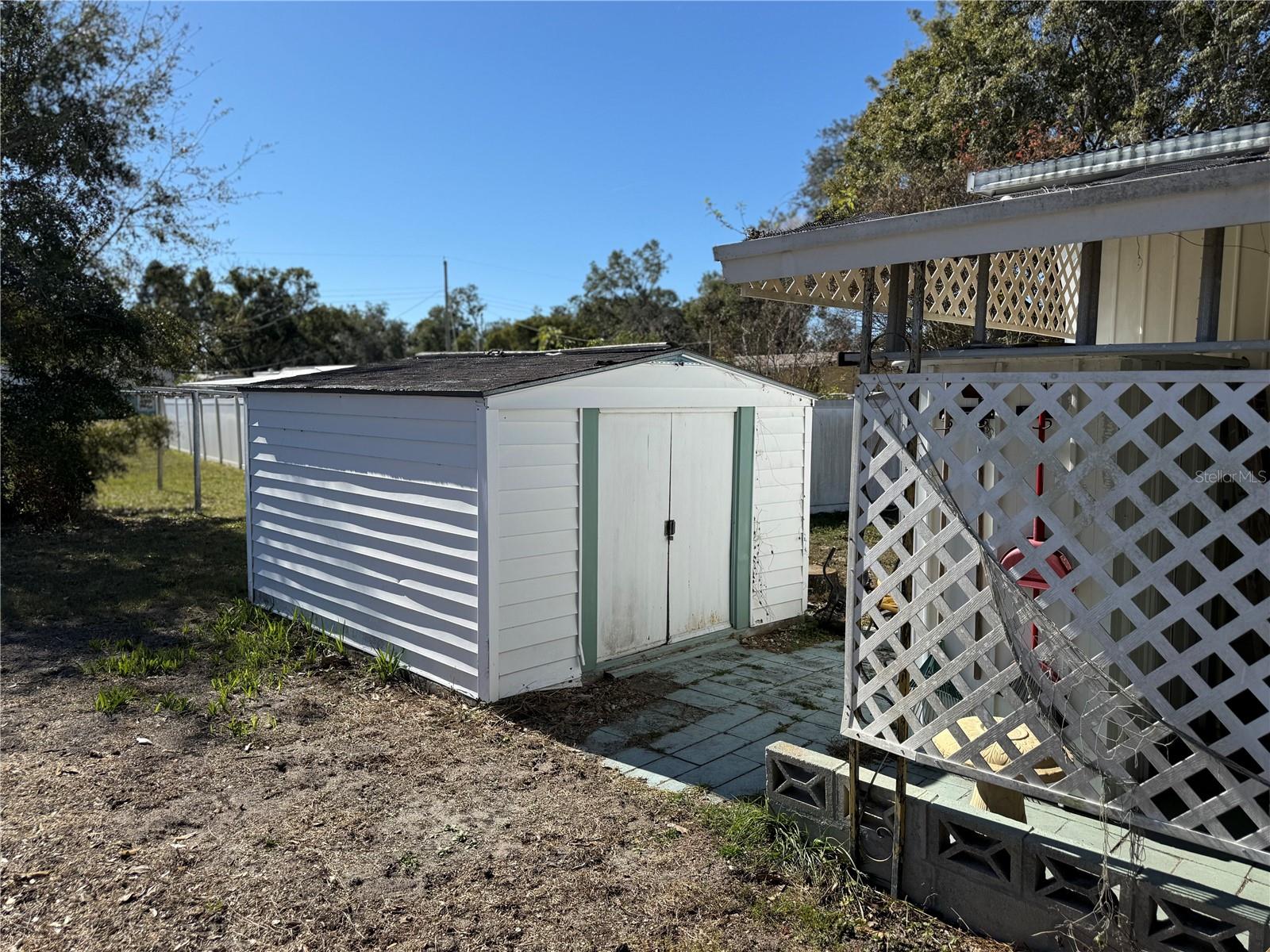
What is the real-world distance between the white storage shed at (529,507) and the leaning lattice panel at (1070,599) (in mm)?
2541

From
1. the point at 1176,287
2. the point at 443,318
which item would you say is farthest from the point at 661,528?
the point at 443,318

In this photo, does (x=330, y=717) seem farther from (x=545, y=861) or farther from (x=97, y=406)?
(x=97, y=406)

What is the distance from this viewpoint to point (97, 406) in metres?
11.1

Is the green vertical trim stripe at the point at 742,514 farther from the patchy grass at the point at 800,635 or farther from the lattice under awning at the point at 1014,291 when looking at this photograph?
the lattice under awning at the point at 1014,291

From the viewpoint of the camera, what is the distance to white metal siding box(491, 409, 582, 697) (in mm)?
5207

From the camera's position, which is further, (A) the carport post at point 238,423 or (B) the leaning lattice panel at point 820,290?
(A) the carport post at point 238,423

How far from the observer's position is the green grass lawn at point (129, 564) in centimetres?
751

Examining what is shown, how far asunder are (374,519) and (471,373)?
127 cm

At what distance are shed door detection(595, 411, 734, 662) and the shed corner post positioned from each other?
888 millimetres

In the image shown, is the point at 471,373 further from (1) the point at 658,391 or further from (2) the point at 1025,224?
(2) the point at 1025,224

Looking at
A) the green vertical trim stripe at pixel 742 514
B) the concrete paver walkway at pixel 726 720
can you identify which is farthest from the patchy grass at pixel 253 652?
the green vertical trim stripe at pixel 742 514

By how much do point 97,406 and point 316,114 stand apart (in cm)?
696

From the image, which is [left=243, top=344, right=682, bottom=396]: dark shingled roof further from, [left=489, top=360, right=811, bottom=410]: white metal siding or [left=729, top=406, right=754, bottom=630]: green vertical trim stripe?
[left=729, top=406, right=754, bottom=630]: green vertical trim stripe

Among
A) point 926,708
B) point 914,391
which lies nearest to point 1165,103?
point 926,708
